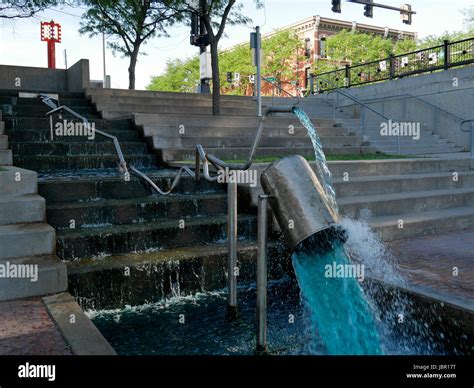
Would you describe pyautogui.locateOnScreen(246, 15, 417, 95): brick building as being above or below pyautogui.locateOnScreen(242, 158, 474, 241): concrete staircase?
above

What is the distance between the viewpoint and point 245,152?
1166 centimetres

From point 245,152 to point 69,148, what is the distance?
4089mm

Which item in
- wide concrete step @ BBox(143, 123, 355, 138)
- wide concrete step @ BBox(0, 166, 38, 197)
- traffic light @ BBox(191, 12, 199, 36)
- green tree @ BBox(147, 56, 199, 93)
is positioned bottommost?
wide concrete step @ BBox(0, 166, 38, 197)

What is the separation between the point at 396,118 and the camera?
61.5 feet

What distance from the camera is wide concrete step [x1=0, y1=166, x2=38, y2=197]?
528cm

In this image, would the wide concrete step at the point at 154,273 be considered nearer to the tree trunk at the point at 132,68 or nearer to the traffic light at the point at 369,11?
the tree trunk at the point at 132,68

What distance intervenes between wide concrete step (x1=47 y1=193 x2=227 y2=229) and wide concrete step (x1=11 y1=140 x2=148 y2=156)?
3365 mm

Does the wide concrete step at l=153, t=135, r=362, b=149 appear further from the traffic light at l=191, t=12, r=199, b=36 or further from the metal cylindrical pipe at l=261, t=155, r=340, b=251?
the traffic light at l=191, t=12, r=199, b=36

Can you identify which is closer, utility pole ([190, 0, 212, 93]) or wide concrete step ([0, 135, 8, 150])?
wide concrete step ([0, 135, 8, 150])

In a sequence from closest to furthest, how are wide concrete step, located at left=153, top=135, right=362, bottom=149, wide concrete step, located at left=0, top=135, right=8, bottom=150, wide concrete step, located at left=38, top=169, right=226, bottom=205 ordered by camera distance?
wide concrete step, located at left=38, top=169, right=226, bottom=205 < wide concrete step, located at left=0, top=135, right=8, bottom=150 < wide concrete step, located at left=153, top=135, right=362, bottom=149

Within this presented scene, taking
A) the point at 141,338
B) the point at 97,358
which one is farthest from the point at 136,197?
the point at 97,358

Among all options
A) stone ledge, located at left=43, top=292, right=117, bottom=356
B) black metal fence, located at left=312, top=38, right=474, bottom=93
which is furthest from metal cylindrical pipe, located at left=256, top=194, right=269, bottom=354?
black metal fence, located at left=312, top=38, right=474, bottom=93

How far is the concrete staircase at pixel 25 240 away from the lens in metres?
4.60

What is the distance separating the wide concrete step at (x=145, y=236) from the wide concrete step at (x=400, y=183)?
2.39 metres
